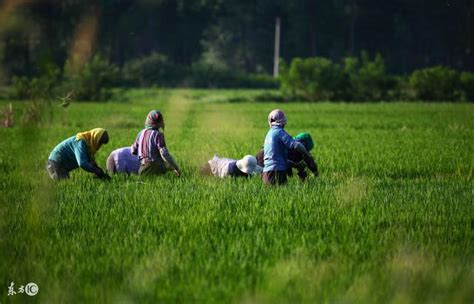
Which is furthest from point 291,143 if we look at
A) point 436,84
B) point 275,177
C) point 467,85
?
point 467,85

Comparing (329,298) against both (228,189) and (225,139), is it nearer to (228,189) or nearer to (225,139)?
(228,189)

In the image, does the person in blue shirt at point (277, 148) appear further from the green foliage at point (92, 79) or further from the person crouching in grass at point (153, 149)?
the green foliage at point (92, 79)

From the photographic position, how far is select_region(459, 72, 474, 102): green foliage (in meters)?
33.7

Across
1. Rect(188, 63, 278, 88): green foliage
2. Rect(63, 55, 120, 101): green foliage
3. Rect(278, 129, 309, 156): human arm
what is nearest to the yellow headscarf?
Rect(278, 129, 309, 156): human arm

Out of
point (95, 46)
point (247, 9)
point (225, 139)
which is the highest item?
point (247, 9)

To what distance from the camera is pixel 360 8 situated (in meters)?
56.2

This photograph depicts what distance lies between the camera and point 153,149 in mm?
7582

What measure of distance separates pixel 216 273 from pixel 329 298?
2.24ft

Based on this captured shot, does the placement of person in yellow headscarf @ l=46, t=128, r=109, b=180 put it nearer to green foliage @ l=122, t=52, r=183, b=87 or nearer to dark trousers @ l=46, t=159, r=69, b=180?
dark trousers @ l=46, t=159, r=69, b=180

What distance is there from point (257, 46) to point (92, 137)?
5269 centimetres

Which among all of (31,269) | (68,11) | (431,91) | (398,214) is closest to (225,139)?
(398,214)

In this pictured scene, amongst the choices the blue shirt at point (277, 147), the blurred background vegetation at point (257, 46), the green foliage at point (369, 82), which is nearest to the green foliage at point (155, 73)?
the blurred background vegetation at point (257, 46)

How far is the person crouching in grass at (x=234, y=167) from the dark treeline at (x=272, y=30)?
39.0 m

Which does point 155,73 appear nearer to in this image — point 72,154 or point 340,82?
point 340,82
